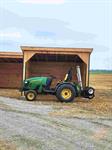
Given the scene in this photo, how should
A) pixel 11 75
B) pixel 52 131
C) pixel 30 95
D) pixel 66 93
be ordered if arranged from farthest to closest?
pixel 11 75 → pixel 30 95 → pixel 66 93 → pixel 52 131

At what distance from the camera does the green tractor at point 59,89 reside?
1967 centimetres

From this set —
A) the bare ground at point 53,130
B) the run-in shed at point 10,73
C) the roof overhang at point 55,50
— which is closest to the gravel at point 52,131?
the bare ground at point 53,130

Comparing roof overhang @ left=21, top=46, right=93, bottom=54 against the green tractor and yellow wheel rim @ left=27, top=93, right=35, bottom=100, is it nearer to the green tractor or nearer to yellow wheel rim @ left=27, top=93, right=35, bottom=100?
the green tractor

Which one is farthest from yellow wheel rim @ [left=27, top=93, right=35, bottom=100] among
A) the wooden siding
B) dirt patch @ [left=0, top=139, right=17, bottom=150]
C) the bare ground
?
dirt patch @ [left=0, top=139, right=17, bottom=150]

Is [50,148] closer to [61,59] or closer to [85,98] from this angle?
[85,98]

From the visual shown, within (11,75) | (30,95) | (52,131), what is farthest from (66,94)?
(11,75)

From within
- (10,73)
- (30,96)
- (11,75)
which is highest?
(10,73)

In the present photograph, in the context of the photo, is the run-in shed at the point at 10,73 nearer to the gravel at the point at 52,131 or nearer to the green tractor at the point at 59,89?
the green tractor at the point at 59,89

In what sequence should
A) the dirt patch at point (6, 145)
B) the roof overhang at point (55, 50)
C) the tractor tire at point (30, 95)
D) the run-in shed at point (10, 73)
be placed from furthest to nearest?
the run-in shed at point (10, 73) < the roof overhang at point (55, 50) < the tractor tire at point (30, 95) < the dirt patch at point (6, 145)

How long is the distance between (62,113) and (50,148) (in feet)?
18.7

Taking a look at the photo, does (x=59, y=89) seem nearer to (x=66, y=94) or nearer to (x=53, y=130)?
(x=66, y=94)

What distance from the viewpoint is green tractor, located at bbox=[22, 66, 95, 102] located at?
64.5 ft

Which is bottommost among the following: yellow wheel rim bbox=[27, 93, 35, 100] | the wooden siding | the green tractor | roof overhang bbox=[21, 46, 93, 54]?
yellow wheel rim bbox=[27, 93, 35, 100]

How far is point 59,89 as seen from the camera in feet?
64.6
